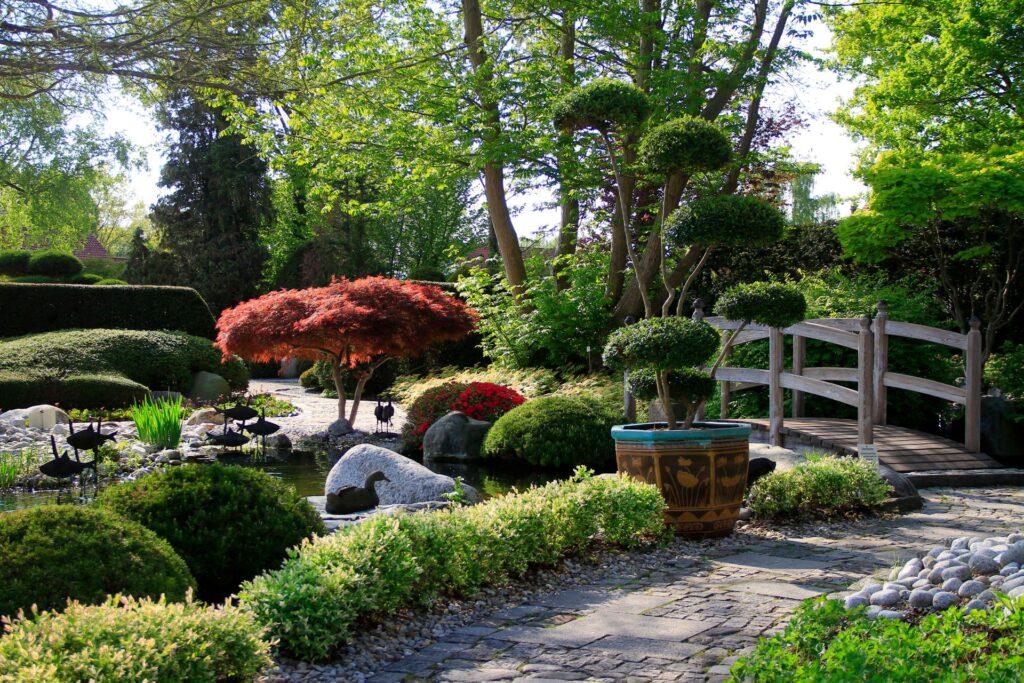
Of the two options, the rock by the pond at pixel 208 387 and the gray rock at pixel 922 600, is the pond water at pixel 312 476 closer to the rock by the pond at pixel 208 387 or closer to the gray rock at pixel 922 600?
the gray rock at pixel 922 600

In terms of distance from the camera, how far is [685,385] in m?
6.91

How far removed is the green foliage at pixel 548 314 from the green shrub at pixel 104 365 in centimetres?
536

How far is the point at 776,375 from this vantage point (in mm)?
9852

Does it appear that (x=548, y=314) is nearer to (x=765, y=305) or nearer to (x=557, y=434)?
(x=557, y=434)

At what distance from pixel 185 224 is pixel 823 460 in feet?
82.4

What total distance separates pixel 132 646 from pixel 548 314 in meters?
11.7

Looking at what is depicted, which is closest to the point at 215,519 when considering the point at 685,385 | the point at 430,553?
the point at 430,553

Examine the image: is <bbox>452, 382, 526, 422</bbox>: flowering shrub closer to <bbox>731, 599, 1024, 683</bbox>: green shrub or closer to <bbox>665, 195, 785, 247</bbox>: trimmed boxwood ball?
<bbox>665, 195, 785, 247</bbox>: trimmed boxwood ball

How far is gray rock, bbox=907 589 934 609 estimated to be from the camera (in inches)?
160

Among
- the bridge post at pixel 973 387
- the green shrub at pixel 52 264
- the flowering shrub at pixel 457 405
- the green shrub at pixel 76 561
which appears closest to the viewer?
the green shrub at pixel 76 561

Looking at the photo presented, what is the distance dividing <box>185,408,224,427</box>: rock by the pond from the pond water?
8.52 feet

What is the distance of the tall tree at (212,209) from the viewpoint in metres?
27.9

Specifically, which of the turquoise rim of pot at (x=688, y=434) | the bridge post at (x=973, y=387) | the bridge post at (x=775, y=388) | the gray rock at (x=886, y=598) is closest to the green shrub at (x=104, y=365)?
the bridge post at (x=775, y=388)

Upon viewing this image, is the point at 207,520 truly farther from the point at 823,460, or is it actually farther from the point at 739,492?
the point at 823,460
